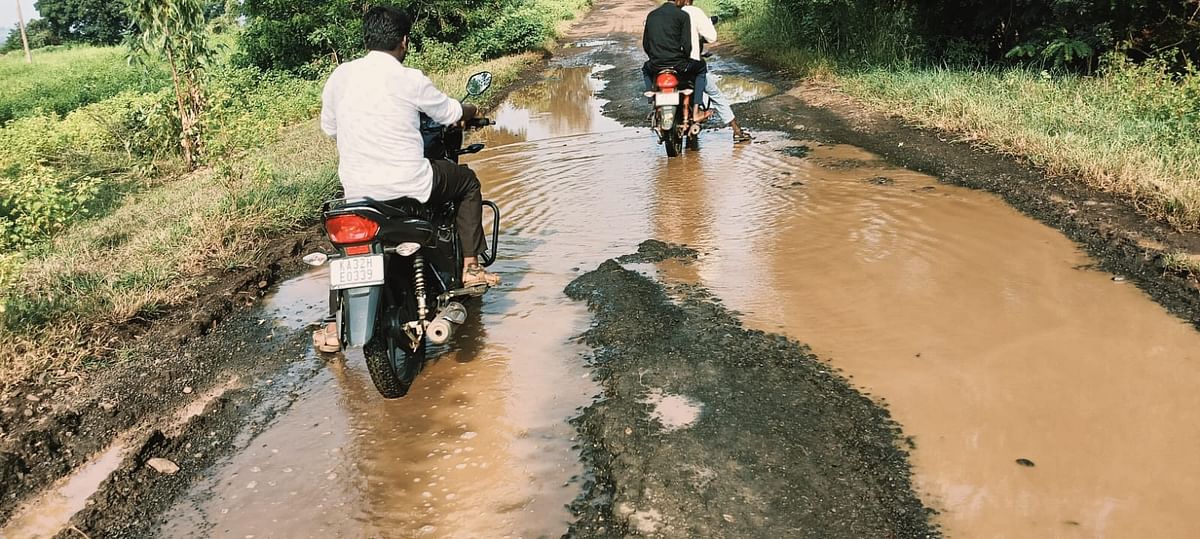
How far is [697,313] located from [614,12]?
2999 centimetres

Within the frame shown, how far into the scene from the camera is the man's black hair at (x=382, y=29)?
4059mm

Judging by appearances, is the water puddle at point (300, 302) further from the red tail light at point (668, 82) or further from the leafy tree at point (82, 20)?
the leafy tree at point (82, 20)

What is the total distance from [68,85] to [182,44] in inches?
586

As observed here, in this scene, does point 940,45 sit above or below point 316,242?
above

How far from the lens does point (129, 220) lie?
295 inches

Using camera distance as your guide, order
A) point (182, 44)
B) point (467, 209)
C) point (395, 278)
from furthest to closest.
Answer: point (182, 44) < point (467, 209) < point (395, 278)

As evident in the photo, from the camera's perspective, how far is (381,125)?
3994 mm

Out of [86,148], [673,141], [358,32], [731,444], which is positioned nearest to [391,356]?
[731,444]

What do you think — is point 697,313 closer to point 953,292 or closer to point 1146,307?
point 953,292

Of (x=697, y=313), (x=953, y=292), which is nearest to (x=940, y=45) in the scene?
(x=953, y=292)

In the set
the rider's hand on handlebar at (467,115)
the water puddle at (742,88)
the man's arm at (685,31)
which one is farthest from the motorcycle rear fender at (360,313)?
the water puddle at (742,88)

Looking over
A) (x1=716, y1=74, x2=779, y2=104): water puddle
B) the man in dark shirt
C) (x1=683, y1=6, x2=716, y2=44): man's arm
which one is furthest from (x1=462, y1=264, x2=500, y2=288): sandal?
(x1=716, y1=74, x2=779, y2=104): water puddle

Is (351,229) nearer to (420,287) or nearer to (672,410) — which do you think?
(420,287)

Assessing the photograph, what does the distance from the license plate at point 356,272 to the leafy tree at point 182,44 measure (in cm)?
665
